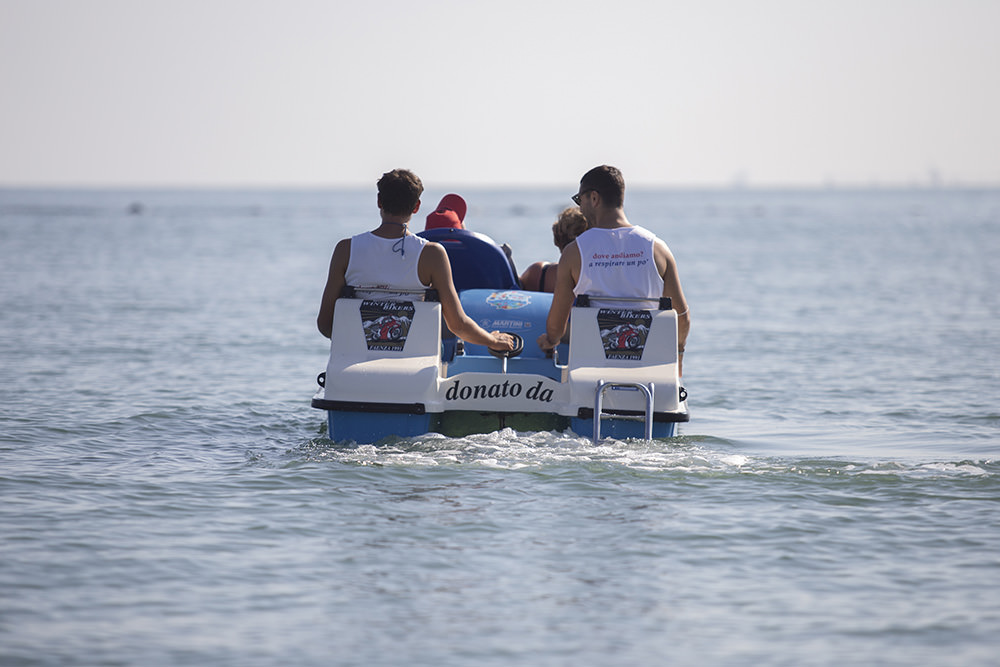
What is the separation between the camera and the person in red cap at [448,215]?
27.9 feet

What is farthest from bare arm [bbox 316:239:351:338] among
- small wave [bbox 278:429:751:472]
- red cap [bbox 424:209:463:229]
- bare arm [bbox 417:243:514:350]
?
red cap [bbox 424:209:463:229]

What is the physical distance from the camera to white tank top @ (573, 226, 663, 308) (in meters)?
7.23

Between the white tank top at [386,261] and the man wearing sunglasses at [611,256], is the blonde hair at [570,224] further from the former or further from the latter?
the white tank top at [386,261]

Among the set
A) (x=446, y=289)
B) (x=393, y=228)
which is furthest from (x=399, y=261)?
(x=446, y=289)

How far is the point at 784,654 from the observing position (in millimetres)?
4531

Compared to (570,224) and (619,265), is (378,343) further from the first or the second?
(570,224)

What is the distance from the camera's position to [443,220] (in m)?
8.48

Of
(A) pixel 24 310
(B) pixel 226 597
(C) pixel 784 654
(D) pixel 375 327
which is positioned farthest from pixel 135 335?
(C) pixel 784 654

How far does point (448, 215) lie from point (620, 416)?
229 centimetres

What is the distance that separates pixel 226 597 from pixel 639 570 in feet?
6.22

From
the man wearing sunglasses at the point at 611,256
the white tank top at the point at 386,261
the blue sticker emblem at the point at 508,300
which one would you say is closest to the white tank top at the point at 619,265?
the man wearing sunglasses at the point at 611,256

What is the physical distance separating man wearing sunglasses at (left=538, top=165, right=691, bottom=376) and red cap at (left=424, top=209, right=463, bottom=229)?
1.38m

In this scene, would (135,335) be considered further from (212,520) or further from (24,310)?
(212,520)

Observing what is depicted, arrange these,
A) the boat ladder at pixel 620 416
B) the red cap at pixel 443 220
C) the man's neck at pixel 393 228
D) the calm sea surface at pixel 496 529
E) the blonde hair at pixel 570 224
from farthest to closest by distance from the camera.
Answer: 1. the red cap at pixel 443 220
2. the blonde hair at pixel 570 224
3. the man's neck at pixel 393 228
4. the boat ladder at pixel 620 416
5. the calm sea surface at pixel 496 529
